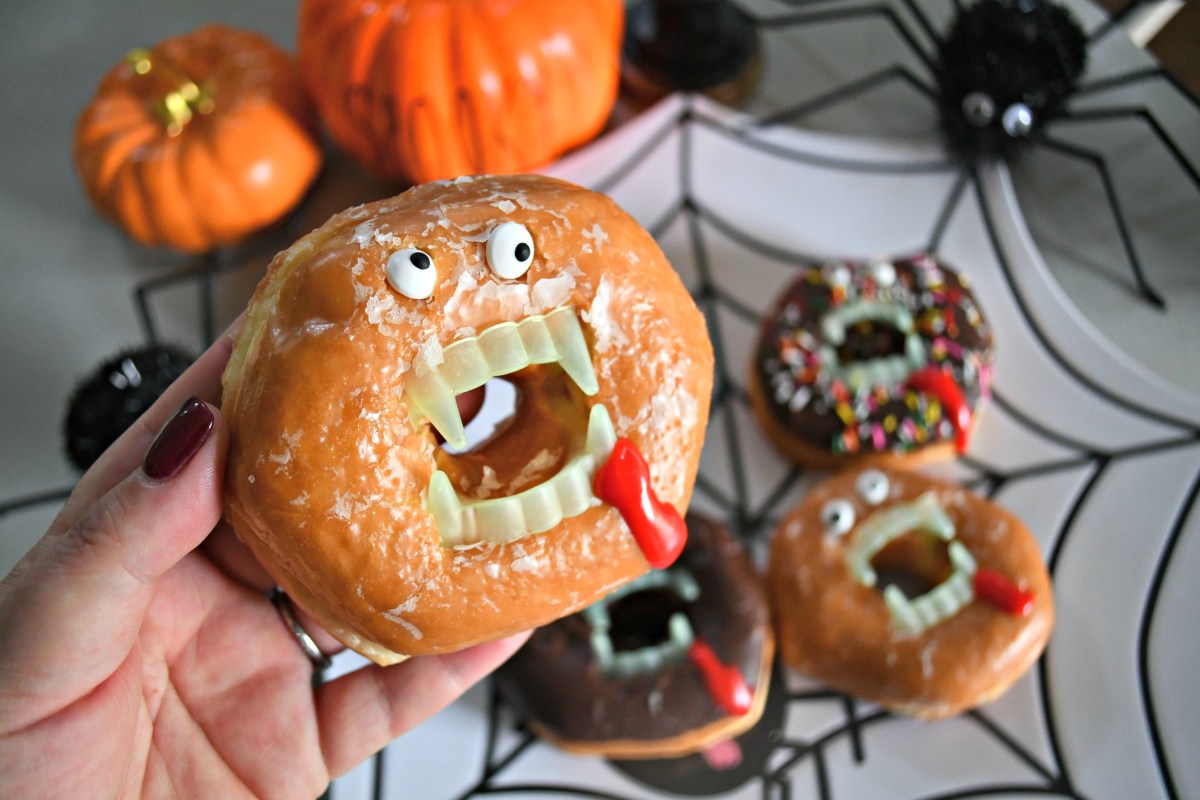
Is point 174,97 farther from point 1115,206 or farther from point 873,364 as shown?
point 1115,206

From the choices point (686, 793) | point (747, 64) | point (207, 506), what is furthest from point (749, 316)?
point (207, 506)

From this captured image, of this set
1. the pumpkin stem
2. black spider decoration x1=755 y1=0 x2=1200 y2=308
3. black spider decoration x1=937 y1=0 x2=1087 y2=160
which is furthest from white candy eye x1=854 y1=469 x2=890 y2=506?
the pumpkin stem

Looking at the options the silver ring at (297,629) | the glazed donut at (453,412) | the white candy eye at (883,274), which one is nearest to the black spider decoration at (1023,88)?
the white candy eye at (883,274)

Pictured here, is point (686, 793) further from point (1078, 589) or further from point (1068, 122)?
point (1068, 122)

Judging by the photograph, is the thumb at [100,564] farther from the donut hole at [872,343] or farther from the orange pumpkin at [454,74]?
the donut hole at [872,343]

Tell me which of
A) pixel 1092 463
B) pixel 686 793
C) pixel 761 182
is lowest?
pixel 686 793

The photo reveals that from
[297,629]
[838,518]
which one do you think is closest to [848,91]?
[838,518]
